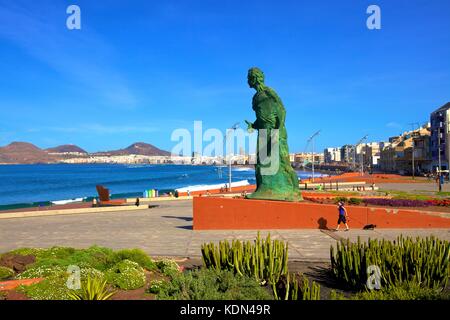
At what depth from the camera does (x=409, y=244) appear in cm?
799

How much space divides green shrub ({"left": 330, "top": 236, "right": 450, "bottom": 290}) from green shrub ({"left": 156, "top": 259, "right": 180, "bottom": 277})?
3.44 m

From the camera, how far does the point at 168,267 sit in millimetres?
8570

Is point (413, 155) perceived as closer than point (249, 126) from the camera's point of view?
No

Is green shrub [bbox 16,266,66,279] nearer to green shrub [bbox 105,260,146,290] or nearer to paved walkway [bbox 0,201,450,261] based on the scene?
green shrub [bbox 105,260,146,290]

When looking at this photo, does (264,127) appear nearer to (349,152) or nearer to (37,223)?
(37,223)

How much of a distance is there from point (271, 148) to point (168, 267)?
979 cm

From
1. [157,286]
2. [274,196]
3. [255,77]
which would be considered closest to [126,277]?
[157,286]

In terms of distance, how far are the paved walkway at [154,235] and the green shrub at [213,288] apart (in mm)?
3966

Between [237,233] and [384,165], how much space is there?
371 ft

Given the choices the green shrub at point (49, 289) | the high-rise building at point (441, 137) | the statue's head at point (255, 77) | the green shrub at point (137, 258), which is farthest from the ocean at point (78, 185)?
the high-rise building at point (441, 137)

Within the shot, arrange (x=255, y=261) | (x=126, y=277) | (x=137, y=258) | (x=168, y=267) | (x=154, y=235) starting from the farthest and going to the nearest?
(x=154, y=235) < (x=137, y=258) < (x=168, y=267) < (x=255, y=261) < (x=126, y=277)

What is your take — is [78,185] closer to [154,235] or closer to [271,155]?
[154,235]

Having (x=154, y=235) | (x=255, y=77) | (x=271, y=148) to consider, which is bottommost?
(x=154, y=235)

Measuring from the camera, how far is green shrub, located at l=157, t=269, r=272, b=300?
6242 mm
